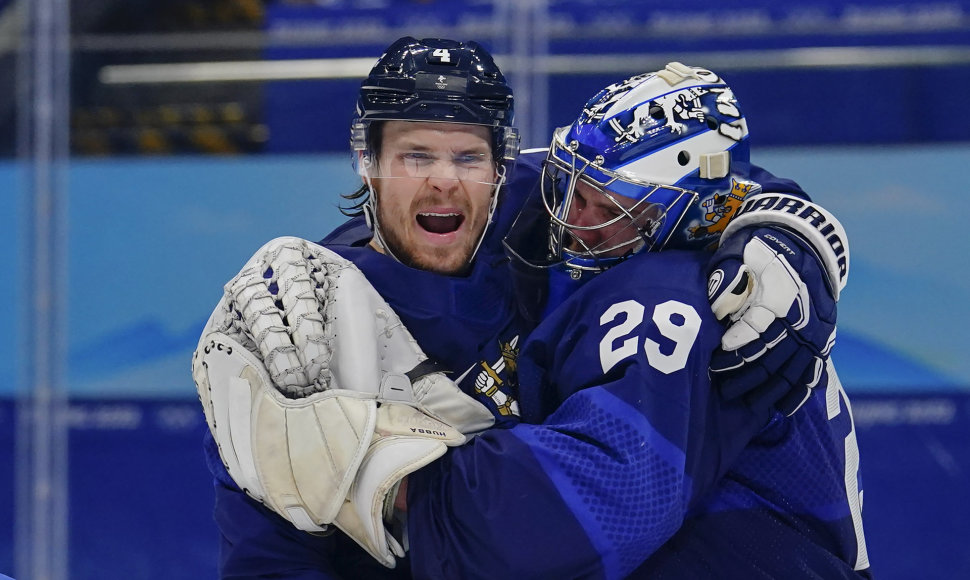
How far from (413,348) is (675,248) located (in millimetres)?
506

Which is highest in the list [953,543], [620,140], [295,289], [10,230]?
[620,140]

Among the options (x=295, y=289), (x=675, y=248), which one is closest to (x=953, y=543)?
(x=675, y=248)

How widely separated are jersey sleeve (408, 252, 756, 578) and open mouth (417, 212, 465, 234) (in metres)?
0.43

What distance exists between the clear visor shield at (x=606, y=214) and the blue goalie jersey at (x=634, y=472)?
116 mm

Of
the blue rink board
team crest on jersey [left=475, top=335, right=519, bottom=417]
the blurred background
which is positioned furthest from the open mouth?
the blue rink board

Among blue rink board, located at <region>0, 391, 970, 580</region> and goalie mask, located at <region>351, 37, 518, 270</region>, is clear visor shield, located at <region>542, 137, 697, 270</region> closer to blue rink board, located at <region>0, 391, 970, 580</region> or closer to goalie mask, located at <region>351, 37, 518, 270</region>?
goalie mask, located at <region>351, 37, 518, 270</region>

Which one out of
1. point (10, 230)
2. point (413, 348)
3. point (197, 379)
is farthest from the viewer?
point (10, 230)

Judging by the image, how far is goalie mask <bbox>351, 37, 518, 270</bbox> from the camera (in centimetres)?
197

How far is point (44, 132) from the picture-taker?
4.43m

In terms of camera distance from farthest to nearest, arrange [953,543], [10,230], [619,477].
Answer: [10,230] → [953,543] → [619,477]

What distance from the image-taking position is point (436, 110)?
6.44 ft

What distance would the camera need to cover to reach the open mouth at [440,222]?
2.04 m

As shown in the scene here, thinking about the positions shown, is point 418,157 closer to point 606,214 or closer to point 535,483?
point 606,214

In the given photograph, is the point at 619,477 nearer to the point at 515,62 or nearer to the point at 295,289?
the point at 295,289
